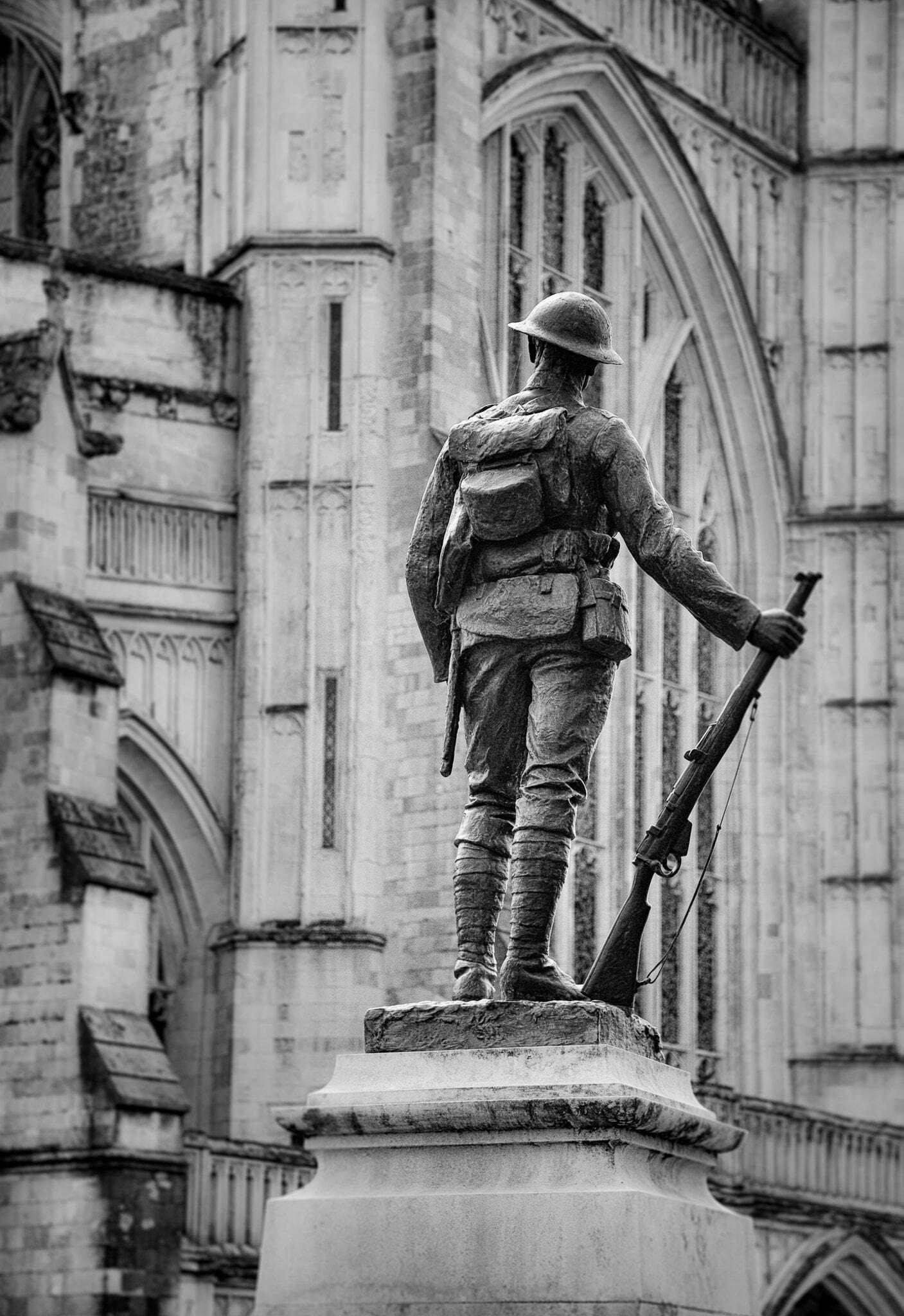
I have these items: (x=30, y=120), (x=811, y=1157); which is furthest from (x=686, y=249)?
(x=811, y=1157)

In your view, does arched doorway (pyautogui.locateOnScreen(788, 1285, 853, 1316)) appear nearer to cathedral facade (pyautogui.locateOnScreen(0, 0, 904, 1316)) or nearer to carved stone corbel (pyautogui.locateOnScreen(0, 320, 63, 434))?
cathedral facade (pyautogui.locateOnScreen(0, 0, 904, 1316))

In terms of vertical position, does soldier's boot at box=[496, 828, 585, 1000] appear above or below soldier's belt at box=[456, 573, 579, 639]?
below

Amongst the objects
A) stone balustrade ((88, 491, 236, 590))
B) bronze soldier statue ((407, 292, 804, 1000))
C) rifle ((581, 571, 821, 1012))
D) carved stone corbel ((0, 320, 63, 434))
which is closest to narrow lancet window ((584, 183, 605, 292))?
stone balustrade ((88, 491, 236, 590))

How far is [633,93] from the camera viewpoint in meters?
25.7

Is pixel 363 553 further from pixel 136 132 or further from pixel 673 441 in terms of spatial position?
pixel 673 441

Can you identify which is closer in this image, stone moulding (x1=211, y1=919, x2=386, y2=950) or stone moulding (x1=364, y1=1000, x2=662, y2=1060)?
stone moulding (x1=364, y1=1000, x2=662, y2=1060)

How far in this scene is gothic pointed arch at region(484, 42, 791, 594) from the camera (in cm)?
2509

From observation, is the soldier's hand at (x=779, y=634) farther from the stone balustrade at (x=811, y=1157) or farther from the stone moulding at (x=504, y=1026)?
the stone balustrade at (x=811, y=1157)

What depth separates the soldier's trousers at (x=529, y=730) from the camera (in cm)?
797

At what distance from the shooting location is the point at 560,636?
7988mm

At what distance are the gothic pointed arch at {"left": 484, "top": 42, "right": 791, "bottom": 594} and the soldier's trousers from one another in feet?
54.3

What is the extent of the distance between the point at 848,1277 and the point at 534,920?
17856 mm

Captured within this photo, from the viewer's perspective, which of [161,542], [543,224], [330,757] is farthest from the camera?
[543,224]

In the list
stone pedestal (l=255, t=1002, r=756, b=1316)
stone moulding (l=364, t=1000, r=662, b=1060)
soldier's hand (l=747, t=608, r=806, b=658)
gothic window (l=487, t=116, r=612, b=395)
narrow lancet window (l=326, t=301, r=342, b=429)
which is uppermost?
gothic window (l=487, t=116, r=612, b=395)
